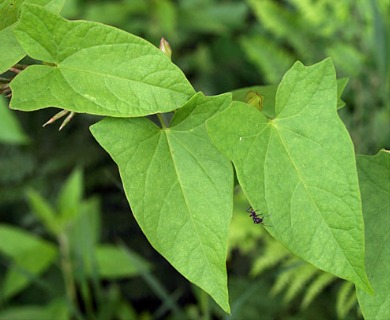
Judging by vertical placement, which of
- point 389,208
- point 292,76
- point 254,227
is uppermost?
point 292,76

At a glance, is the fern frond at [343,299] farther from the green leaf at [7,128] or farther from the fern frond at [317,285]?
→ the green leaf at [7,128]

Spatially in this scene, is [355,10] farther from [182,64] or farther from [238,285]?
[238,285]

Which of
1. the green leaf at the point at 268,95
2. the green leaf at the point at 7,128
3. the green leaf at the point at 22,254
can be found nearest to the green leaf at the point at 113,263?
the green leaf at the point at 22,254

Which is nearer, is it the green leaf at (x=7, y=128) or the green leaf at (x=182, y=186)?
the green leaf at (x=182, y=186)

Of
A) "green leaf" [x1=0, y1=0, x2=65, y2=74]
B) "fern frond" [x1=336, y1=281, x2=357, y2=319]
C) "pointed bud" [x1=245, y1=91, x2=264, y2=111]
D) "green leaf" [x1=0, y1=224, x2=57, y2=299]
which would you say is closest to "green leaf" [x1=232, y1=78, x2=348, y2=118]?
"pointed bud" [x1=245, y1=91, x2=264, y2=111]

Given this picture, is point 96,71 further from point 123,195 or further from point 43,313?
point 123,195

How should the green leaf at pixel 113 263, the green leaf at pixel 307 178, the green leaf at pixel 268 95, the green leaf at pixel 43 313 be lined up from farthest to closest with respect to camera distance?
the green leaf at pixel 113 263
the green leaf at pixel 43 313
the green leaf at pixel 268 95
the green leaf at pixel 307 178

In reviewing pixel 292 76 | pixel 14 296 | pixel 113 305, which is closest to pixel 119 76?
pixel 292 76
